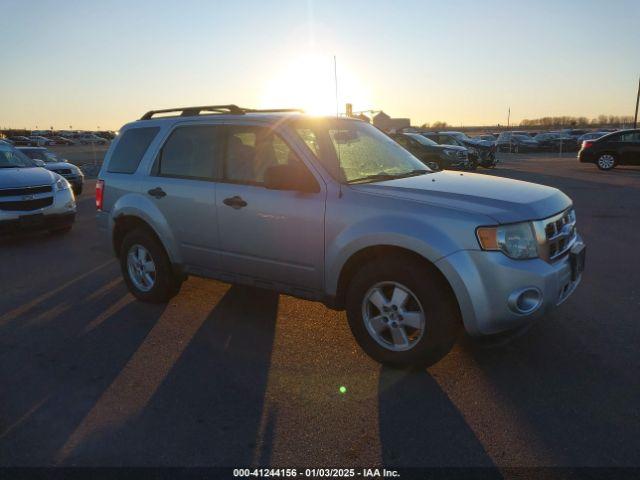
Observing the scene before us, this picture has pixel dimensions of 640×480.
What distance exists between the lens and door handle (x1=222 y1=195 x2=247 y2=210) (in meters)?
4.03

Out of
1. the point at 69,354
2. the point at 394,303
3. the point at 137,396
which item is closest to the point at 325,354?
the point at 394,303

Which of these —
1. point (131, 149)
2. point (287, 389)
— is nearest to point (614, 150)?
point (131, 149)

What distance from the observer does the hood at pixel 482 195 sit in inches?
126

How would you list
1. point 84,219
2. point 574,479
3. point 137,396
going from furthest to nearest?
point 84,219 → point 137,396 → point 574,479

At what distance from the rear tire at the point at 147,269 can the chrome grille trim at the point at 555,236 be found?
3.32 m

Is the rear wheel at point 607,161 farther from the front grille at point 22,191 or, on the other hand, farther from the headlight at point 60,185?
the front grille at point 22,191

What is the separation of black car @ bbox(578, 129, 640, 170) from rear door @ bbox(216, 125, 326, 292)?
19.0m

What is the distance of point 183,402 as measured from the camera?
3.16m

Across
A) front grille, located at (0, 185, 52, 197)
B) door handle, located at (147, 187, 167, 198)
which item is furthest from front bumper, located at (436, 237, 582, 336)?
front grille, located at (0, 185, 52, 197)

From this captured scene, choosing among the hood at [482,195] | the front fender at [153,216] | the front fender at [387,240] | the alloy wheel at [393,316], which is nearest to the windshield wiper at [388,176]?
the hood at [482,195]

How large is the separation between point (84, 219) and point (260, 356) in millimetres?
8315

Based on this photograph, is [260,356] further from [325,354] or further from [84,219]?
[84,219]

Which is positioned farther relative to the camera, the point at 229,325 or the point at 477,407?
the point at 229,325

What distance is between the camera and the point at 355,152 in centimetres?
421
